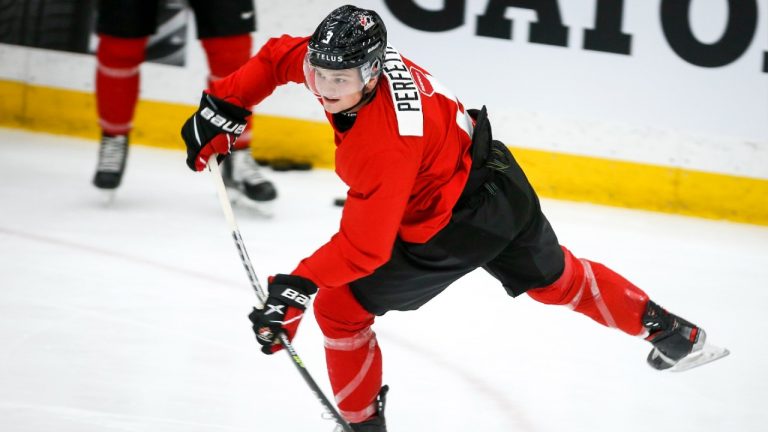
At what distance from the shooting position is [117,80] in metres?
3.79

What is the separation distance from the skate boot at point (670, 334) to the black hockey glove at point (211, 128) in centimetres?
110

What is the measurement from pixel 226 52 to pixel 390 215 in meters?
2.12

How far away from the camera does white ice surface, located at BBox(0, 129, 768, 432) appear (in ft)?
8.11

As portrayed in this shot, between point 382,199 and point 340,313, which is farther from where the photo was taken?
point 340,313

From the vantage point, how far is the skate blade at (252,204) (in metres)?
3.81

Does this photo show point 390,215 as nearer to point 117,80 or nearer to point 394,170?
point 394,170

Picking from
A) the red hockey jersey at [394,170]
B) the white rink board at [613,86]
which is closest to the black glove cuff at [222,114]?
the red hockey jersey at [394,170]

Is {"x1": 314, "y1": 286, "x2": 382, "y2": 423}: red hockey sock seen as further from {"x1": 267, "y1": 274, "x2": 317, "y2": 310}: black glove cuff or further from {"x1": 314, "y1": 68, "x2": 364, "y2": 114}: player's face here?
{"x1": 314, "y1": 68, "x2": 364, "y2": 114}: player's face

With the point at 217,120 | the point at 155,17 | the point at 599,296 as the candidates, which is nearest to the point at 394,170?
the point at 217,120

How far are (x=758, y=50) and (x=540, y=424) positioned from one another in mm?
2313

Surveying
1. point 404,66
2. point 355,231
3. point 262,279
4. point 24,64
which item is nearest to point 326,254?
point 355,231

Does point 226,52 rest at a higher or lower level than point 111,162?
higher

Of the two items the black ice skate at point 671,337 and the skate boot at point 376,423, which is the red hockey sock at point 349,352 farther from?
the black ice skate at point 671,337

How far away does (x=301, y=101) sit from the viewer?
4453 mm
